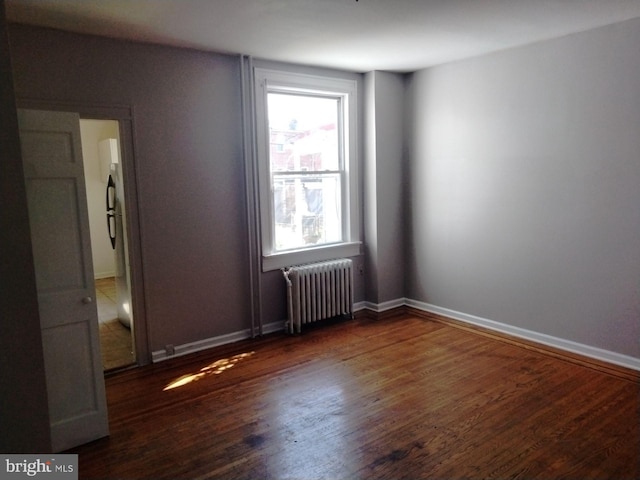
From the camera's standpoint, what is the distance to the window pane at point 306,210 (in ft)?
15.4

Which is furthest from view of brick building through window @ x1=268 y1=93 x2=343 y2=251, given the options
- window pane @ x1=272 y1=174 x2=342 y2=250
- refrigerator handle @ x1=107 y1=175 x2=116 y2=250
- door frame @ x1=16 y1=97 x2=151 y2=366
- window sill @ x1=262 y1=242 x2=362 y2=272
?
refrigerator handle @ x1=107 y1=175 x2=116 y2=250

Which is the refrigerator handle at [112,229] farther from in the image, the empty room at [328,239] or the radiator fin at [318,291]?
the radiator fin at [318,291]

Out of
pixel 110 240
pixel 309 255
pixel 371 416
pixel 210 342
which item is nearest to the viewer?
pixel 371 416

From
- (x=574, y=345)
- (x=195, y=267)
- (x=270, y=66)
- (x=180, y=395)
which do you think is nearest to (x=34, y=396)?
(x=180, y=395)

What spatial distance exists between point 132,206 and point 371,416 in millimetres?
2429

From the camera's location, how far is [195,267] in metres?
4.13

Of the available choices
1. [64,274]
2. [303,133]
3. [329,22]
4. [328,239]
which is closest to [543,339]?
[328,239]

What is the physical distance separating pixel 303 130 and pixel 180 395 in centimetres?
280

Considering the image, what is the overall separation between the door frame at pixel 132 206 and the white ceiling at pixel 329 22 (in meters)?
0.55

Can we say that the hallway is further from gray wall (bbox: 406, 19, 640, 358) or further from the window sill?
gray wall (bbox: 406, 19, 640, 358)

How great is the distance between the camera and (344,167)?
16.8 feet

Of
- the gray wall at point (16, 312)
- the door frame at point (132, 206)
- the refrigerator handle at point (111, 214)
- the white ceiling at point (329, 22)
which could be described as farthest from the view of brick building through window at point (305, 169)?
the gray wall at point (16, 312)

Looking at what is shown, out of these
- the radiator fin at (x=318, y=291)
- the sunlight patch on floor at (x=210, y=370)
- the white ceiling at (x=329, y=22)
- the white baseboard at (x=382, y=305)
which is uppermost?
the white ceiling at (x=329, y=22)

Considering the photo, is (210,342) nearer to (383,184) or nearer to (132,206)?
(132,206)
